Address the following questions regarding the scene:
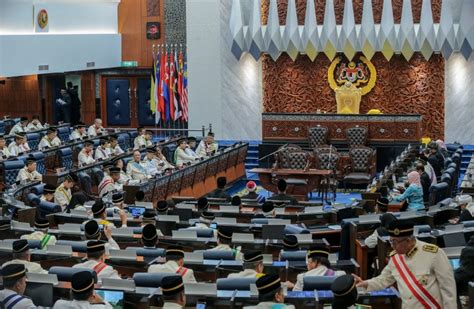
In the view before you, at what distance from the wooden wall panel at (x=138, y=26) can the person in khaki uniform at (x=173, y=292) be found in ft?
80.4

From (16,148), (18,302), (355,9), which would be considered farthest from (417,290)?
(355,9)

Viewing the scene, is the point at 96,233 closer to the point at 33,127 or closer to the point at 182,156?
the point at 182,156

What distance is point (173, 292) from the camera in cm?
727

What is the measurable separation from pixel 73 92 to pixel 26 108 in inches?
65.5

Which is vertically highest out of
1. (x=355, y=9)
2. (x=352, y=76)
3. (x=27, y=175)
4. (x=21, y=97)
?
(x=355, y=9)

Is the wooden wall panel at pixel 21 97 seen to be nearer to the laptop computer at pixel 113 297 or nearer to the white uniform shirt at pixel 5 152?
the white uniform shirt at pixel 5 152

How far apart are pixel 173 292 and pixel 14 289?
1.48m

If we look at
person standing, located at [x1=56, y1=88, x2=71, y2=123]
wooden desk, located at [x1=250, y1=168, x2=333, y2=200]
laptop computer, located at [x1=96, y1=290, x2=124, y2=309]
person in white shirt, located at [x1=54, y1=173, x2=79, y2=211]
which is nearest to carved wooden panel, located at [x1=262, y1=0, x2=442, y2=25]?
wooden desk, located at [x1=250, y1=168, x2=333, y2=200]

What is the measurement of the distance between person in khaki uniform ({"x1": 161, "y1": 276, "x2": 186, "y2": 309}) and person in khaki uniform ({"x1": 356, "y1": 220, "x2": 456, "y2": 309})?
1.37 meters

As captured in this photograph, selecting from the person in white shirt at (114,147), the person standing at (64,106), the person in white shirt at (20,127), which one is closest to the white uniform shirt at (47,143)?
the person in white shirt at (114,147)

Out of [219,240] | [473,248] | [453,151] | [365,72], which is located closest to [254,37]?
[365,72]

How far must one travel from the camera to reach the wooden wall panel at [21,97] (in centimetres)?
3138

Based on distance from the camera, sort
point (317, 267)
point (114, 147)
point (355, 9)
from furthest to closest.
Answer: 1. point (355, 9)
2. point (114, 147)
3. point (317, 267)

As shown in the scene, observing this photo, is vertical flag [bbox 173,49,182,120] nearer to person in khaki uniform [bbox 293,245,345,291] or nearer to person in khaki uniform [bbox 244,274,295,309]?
person in khaki uniform [bbox 293,245,345,291]
